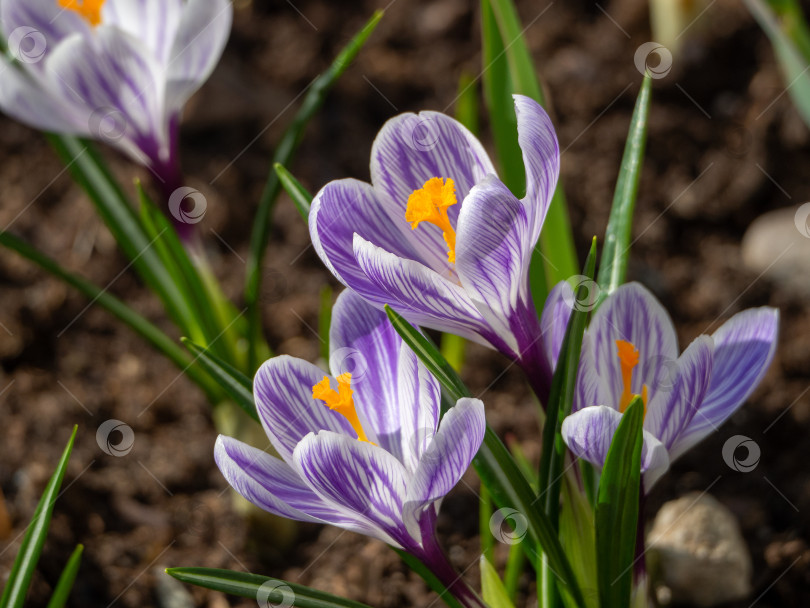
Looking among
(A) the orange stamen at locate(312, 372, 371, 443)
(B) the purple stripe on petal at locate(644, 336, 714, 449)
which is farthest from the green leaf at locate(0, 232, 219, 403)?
Answer: (B) the purple stripe on petal at locate(644, 336, 714, 449)

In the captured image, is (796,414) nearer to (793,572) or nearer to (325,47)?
(793,572)

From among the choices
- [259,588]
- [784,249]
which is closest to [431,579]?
[259,588]

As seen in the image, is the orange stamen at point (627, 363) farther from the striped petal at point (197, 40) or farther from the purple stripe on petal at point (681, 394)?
the striped petal at point (197, 40)

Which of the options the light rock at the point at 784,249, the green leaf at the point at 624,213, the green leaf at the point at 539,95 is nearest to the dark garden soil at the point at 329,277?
the light rock at the point at 784,249

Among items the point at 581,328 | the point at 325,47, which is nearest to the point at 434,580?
the point at 581,328

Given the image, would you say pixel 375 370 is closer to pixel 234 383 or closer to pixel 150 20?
pixel 234 383
